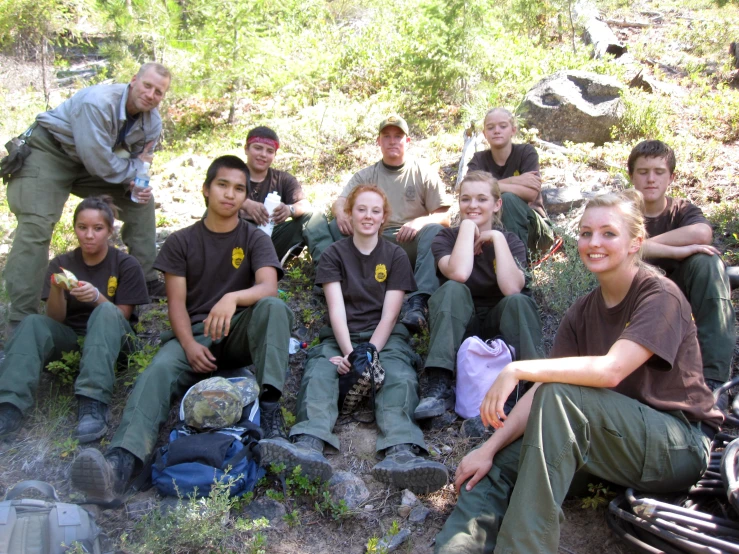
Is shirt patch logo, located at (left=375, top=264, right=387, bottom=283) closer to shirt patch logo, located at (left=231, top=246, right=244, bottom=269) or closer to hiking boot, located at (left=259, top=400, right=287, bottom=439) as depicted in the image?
shirt patch logo, located at (left=231, top=246, right=244, bottom=269)

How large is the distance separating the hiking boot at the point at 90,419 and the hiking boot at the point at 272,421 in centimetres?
96

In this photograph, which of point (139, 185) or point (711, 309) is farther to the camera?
point (139, 185)

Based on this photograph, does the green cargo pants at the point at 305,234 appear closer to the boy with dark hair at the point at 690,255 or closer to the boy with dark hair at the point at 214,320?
the boy with dark hair at the point at 214,320

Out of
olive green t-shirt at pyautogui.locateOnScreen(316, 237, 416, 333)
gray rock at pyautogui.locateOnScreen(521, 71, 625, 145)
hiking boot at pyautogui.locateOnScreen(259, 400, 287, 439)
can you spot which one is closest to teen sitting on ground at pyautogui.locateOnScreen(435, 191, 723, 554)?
hiking boot at pyautogui.locateOnScreen(259, 400, 287, 439)

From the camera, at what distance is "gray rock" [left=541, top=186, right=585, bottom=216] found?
6.26m

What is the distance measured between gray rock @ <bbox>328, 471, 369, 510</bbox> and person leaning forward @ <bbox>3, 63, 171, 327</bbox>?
2.97 m

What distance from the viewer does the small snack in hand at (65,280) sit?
12.9 ft

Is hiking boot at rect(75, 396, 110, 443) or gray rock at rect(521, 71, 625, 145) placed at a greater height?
gray rock at rect(521, 71, 625, 145)

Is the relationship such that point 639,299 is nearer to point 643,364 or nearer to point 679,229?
point 643,364

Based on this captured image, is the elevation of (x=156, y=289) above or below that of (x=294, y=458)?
above

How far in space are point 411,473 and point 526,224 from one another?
105 inches

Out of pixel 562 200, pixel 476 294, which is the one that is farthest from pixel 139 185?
pixel 562 200

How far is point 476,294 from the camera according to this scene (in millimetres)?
4355

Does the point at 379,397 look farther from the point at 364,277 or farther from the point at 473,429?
the point at 364,277
